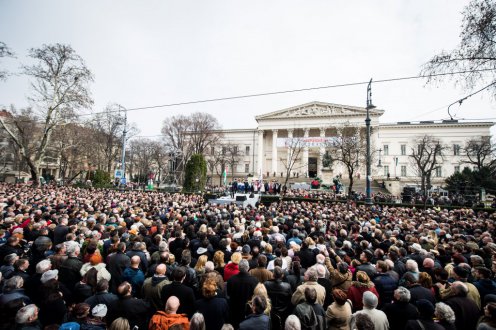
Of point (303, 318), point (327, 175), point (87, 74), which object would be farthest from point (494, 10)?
point (327, 175)

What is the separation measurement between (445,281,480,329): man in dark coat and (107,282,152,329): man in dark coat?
14.3 feet

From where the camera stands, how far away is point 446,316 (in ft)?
9.60

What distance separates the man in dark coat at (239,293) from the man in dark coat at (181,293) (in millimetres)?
693

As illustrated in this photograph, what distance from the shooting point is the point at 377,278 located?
4.31 m

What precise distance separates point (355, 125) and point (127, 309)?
165 feet

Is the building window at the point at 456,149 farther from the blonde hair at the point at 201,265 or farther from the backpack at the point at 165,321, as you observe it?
the backpack at the point at 165,321

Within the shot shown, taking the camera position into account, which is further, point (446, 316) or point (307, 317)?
point (307, 317)

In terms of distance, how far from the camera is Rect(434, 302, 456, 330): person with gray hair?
2.91 metres

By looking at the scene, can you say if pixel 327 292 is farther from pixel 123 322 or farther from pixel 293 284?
pixel 123 322

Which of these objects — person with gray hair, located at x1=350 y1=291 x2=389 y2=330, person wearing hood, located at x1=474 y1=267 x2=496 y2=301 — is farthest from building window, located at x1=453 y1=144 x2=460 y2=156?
person with gray hair, located at x1=350 y1=291 x2=389 y2=330

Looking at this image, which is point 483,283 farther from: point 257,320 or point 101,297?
point 101,297

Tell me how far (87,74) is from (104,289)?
27158 mm

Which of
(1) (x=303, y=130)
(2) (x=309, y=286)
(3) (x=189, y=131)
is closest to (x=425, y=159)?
(1) (x=303, y=130)

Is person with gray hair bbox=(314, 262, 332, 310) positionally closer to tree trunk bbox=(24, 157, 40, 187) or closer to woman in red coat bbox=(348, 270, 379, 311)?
woman in red coat bbox=(348, 270, 379, 311)
